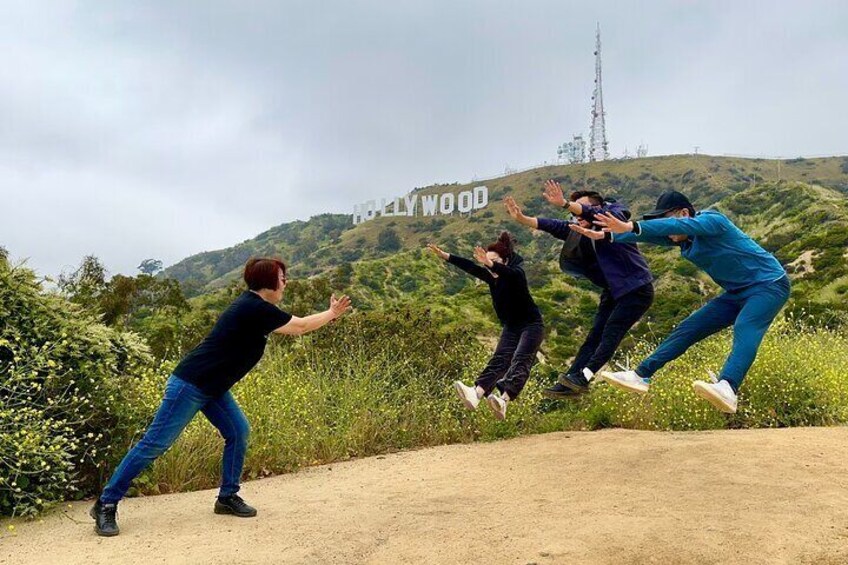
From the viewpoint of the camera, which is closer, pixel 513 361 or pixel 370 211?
pixel 513 361

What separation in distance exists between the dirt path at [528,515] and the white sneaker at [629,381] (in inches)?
29.3

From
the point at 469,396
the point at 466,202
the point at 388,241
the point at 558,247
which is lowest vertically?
the point at 469,396

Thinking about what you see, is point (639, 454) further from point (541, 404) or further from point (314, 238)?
point (314, 238)

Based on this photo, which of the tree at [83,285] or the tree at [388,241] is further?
the tree at [388,241]

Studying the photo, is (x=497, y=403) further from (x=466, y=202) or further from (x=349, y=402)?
(x=466, y=202)

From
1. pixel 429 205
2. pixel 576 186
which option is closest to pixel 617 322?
pixel 429 205

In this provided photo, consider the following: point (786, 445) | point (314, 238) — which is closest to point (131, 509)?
point (786, 445)

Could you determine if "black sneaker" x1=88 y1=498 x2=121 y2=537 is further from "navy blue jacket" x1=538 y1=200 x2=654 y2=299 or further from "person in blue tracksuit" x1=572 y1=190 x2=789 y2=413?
"navy blue jacket" x1=538 y1=200 x2=654 y2=299

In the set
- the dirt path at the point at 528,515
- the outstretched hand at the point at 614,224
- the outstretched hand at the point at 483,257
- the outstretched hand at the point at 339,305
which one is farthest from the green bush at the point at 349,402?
the outstretched hand at the point at 614,224

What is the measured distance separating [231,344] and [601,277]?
3310 millimetres

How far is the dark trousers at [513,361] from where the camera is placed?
6.66 meters

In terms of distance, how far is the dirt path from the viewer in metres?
3.88

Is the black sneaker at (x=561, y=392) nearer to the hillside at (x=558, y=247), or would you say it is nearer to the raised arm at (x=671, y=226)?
the raised arm at (x=671, y=226)

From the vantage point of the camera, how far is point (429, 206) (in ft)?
272
